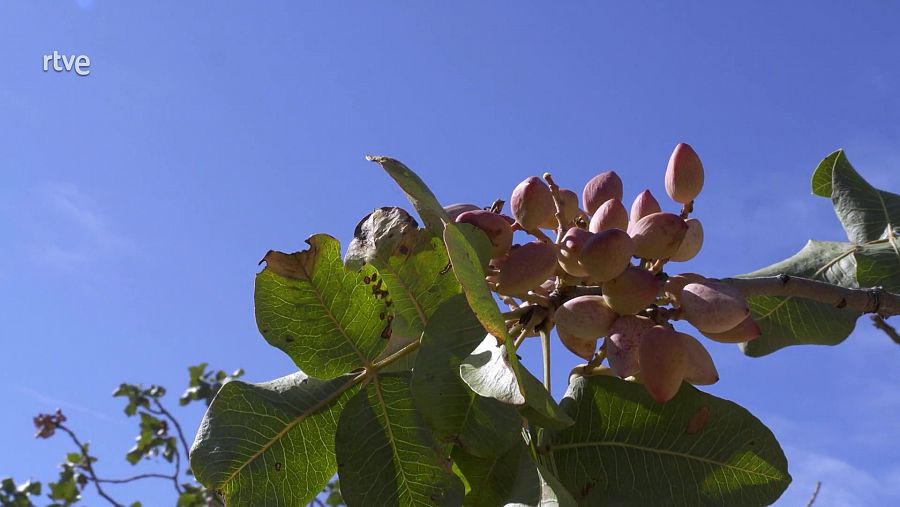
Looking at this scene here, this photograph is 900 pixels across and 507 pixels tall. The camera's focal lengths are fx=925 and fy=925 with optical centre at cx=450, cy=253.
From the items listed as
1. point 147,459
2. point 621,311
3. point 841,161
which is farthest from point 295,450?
point 147,459

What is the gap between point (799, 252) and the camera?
1.34 metres

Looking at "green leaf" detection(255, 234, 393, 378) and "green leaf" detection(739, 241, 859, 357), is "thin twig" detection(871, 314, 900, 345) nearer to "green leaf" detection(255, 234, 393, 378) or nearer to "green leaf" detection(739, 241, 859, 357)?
"green leaf" detection(739, 241, 859, 357)

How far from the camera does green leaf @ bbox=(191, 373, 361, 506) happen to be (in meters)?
0.85

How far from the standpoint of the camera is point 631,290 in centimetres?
80

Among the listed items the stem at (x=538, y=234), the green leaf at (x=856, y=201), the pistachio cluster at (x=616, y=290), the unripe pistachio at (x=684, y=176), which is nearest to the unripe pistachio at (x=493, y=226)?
the pistachio cluster at (x=616, y=290)

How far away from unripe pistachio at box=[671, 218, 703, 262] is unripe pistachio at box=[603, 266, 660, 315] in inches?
6.1

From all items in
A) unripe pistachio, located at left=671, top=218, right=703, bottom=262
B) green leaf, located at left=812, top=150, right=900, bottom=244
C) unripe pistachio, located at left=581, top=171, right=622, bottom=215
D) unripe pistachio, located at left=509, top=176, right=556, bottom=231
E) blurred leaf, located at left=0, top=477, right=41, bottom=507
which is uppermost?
blurred leaf, located at left=0, top=477, right=41, bottom=507

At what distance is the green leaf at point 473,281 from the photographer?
69cm

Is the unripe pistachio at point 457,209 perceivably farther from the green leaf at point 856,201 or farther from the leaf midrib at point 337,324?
the green leaf at point 856,201

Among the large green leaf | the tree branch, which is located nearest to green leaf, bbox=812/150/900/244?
the tree branch

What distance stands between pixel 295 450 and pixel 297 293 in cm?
15

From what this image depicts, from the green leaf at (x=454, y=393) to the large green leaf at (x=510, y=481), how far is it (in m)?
0.03

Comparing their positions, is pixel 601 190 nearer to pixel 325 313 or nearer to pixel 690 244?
pixel 690 244

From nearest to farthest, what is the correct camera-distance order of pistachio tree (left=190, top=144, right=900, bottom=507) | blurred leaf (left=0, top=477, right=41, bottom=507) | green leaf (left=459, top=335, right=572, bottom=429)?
green leaf (left=459, top=335, right=572, bottom=429)
pistachio tree (left=190, top=144, right=900, bottom=507)
blurred leaf (left=0, top=477, right=41, bottom=507)
